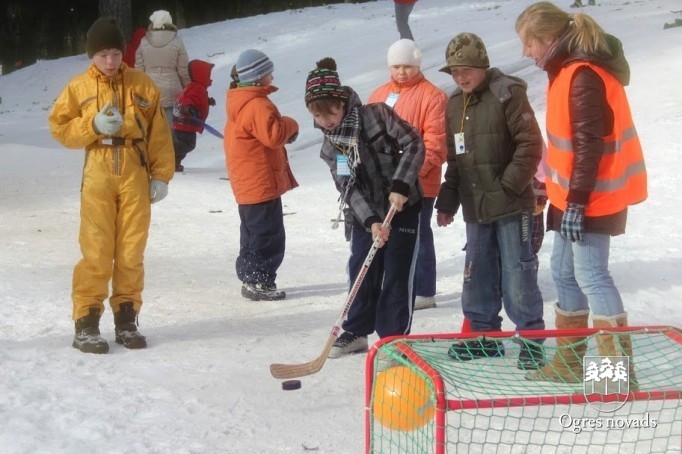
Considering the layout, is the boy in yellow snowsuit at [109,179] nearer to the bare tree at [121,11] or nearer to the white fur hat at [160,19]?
the white fur hat at [160,19]

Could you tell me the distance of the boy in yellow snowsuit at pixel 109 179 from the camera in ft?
→ 16.6

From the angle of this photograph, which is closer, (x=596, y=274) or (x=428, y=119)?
(x=596, y=274)

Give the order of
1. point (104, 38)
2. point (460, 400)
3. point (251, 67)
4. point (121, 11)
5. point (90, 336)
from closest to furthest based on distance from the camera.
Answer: point (460, 400)
point (104, 38)
point (90, 336)
point (251, 67)
point (121, 11)

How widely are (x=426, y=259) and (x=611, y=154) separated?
2007 millimetres

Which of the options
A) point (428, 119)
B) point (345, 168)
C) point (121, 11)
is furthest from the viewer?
point (121, 11)

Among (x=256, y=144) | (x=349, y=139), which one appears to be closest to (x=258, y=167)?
(x=256, y=144)

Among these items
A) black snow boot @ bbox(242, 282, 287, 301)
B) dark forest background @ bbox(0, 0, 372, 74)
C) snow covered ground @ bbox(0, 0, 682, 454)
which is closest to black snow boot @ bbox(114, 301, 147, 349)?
snow covered ground @ bbox(0, 0, 682, 454)

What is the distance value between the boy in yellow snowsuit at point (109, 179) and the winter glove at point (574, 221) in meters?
2.17

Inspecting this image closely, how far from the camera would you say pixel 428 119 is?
574cm

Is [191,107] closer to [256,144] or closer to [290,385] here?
[256,144]

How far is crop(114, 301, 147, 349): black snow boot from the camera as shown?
520cm

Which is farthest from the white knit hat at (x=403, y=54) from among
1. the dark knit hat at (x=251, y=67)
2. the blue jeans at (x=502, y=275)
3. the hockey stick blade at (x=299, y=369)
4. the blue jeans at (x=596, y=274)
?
the hockey stick blade at (x=299, y=369)

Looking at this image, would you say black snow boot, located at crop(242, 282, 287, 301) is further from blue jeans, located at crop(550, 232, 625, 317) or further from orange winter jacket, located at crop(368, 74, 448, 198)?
blue jeans, located at crop(550, 232, 625, 317)

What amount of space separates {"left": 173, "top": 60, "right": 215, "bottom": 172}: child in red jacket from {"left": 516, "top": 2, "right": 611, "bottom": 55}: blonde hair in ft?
22.9
